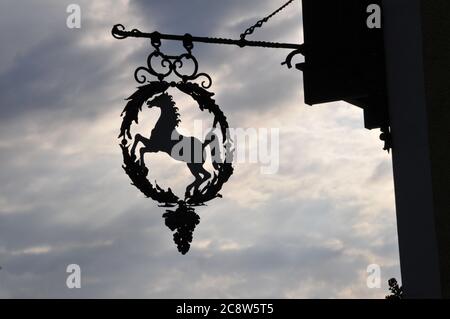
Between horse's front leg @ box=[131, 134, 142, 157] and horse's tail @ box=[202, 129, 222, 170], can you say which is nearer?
horse's front leg @ box=[131, 134, 142, 157]

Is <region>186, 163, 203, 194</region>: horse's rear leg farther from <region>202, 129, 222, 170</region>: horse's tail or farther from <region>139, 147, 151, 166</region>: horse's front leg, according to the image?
<region>139, 147, 151, 166</region>: horse's front leg

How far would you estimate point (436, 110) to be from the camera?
677cm

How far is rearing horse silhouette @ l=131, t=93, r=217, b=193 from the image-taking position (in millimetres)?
7055

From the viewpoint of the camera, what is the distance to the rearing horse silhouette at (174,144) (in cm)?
705

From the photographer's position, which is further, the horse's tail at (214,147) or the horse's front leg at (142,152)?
the horse's tail at (214,147)

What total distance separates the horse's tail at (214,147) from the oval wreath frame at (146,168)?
4cm

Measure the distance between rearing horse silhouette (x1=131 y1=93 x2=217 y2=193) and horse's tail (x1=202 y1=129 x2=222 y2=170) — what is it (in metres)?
0.07

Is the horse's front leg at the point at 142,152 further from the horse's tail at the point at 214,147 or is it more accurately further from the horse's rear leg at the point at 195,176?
the horse's tail at the point at 214,147

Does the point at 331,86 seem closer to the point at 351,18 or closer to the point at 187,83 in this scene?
the point at 351,18

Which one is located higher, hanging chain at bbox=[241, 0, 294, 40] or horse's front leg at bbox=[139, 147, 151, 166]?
hanging chain at bbox=[241, 0, 294, 40]

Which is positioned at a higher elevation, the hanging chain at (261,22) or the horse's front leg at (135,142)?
the hanging chain at (261,22)

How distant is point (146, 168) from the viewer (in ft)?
23.1
